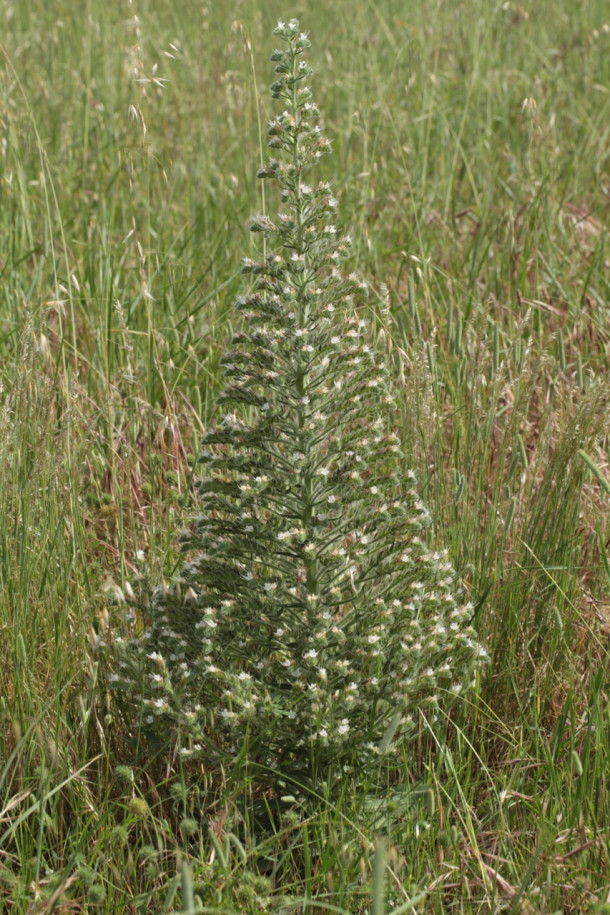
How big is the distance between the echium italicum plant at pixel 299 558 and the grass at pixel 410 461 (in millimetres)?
157

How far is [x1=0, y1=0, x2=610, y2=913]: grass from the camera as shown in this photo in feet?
6.36

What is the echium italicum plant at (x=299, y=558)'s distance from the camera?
6.60 ft

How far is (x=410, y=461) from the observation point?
269cm

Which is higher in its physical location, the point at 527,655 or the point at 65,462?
the point at 65,462

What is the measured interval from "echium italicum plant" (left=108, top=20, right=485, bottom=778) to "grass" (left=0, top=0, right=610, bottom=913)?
157mm

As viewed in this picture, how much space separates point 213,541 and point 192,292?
1677 mm

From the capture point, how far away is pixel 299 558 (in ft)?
6.97

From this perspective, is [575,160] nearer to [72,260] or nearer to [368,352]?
[72,260]

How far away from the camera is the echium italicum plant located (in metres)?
2.01

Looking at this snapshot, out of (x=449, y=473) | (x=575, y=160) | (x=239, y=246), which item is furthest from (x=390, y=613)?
(x=575, y=160)

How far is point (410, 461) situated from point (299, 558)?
68 centimetres

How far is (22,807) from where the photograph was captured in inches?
83.2

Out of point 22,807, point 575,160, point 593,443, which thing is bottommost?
point 22,807

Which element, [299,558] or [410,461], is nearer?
[299,558]
